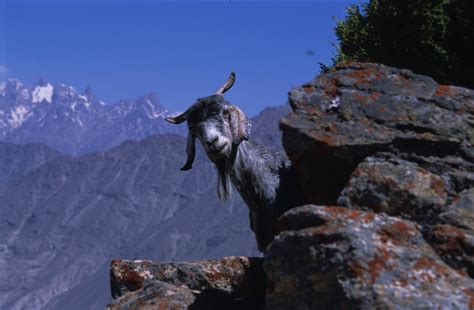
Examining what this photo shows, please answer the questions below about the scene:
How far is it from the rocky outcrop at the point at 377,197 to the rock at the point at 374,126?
12 millimetres

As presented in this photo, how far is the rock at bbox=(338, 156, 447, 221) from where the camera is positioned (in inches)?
342

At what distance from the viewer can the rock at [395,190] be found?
342 inches

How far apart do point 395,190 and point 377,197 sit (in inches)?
8.2

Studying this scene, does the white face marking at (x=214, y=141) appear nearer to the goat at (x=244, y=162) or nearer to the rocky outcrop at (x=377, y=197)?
the goat at (x=244, y=162)

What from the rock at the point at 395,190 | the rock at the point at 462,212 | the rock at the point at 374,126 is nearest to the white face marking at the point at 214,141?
the rock at the point at 374,126

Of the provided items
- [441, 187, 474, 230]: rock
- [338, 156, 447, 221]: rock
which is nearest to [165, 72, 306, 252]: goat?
[338, 156, 447, 221]: rock

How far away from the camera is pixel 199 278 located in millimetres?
11000

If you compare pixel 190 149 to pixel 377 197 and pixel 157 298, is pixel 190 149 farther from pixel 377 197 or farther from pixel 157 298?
pixel 377 197

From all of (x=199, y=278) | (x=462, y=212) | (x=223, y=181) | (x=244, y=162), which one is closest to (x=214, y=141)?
(x=244, y=162)

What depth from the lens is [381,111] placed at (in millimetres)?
9477

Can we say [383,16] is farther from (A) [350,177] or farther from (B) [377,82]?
(A) [350,177]

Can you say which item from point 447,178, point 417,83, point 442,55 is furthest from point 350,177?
point 442,55

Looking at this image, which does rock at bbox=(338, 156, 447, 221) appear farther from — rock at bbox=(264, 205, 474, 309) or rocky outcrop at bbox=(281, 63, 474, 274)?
rock at bbox=(264, 205, 474, 309)

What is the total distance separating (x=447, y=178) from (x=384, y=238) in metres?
1.32
